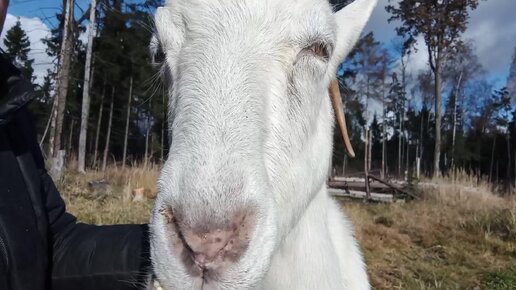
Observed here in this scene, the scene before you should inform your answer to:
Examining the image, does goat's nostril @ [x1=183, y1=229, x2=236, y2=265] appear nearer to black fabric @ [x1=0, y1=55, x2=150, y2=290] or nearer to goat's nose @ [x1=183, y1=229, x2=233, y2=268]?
goat's nose @ [x1=183, y1=229, x2=233, y2=268]

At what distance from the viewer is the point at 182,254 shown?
169 cm

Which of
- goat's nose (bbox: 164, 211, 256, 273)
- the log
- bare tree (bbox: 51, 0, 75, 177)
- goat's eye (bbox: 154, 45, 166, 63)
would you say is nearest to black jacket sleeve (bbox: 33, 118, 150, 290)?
goat's eye (bbox: 154, 45, 166, 63)

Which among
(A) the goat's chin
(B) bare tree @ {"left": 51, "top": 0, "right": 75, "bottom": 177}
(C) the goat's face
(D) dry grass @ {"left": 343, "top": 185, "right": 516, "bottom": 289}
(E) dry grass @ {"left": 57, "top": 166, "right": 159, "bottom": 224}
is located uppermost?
(B) bare tree @ {"left": 51, "top": 0, "right": 75, "bottom": 177}

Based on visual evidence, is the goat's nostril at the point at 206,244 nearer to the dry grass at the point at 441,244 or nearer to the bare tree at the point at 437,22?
the dry grass at the point at 441,244

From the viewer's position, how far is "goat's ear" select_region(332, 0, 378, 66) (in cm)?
298

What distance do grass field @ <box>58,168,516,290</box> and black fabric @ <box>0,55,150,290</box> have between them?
14.0 ft

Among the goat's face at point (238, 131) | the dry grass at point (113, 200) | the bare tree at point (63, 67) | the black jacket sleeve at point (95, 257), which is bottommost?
the dry grass at point (113, 200)

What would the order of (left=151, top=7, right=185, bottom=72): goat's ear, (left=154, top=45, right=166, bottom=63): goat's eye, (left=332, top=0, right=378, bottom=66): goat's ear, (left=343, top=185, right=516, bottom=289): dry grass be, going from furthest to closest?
(left=343, top=185, right=516, bottom=289): dry grass
(left=332, top=0, right=378, bottom=66): goat's ear
(left=154, top=45, right=166, bottom=63): goat's eye
(left=151, top=7, right=185, bottom=72): goat's ear

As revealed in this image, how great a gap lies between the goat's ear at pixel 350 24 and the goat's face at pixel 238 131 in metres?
0.02

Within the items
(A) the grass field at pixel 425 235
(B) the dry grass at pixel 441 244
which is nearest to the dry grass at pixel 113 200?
(A) the grass field at pixel 425 235

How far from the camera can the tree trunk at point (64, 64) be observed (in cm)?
1412

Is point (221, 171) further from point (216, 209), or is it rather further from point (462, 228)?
point (462, 228)

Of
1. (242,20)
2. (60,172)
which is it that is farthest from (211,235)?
(60,172)

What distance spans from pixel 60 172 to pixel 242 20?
1074 centimetres
